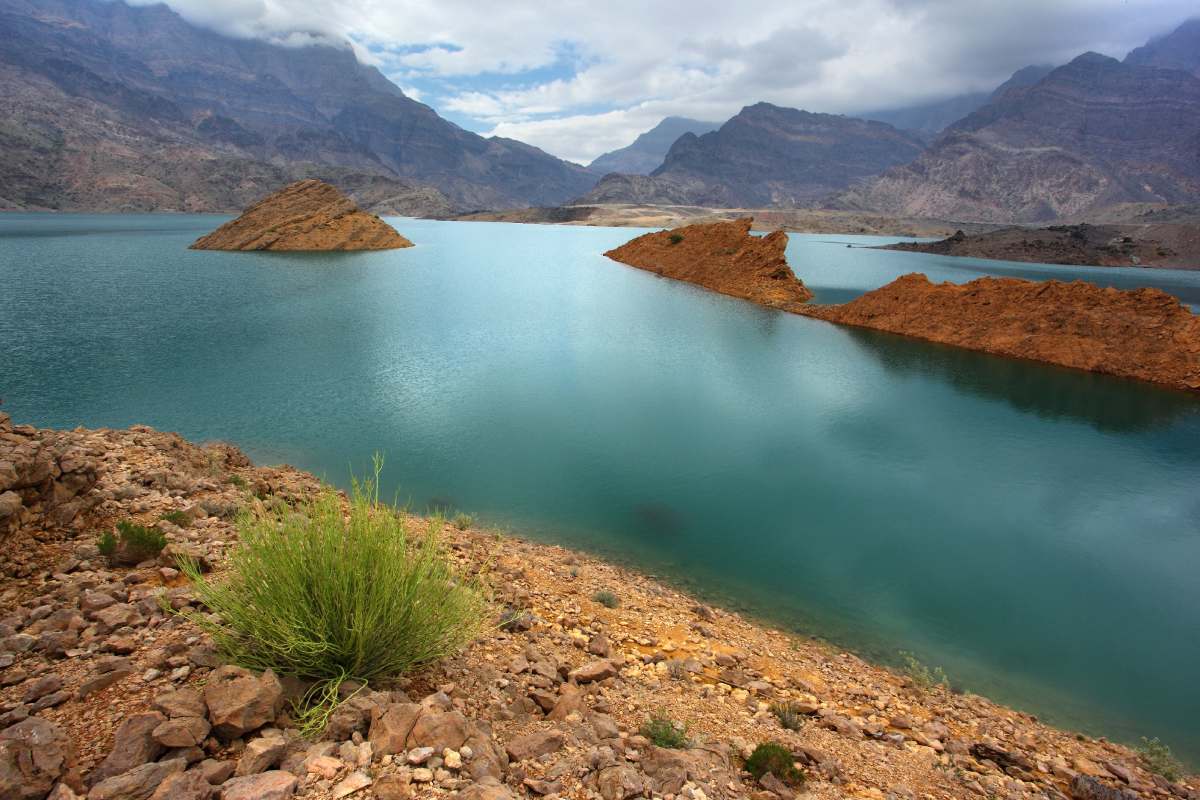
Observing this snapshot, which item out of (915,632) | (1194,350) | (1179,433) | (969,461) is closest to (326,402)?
(915,632)

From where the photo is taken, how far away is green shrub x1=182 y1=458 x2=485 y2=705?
410 cm

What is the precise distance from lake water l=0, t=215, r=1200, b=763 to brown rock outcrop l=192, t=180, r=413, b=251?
2728 centimetres

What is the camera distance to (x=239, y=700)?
11.3 ft

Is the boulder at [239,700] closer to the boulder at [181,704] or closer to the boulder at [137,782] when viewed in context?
the boulder at [181,704]

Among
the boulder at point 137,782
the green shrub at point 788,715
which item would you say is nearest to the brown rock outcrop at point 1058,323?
the green shrub at point 788,715

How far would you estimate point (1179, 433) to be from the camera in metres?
20.4

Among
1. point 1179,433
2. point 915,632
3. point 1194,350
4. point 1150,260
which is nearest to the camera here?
point 915,632

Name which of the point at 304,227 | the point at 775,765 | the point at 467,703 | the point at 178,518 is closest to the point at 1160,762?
the point at 775,765

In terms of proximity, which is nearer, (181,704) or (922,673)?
(181,704)

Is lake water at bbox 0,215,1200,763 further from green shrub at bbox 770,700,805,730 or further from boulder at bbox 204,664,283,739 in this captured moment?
boulder at bbox 204,664,283,739

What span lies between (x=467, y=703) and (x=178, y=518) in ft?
17.7

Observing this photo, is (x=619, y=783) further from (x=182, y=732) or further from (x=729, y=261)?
(x=729, y=261)

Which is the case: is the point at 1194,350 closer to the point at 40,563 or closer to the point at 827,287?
the point at 827,287

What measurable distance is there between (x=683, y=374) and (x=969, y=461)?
10288 mm
